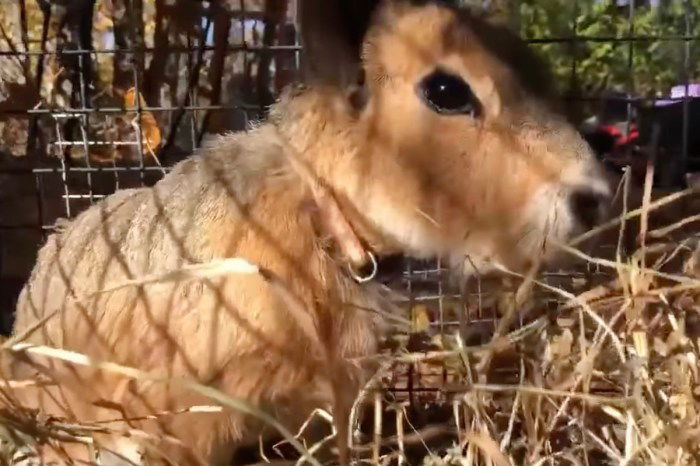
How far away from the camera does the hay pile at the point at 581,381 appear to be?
1.27 m

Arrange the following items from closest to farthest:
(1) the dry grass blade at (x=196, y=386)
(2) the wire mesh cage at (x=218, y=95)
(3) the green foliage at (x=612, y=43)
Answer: (1) the dry grass blade at (x=196, y=386), (2) the wire mesh cage at (x=218, y=95), (3) the green foliage at (x=612, y=43)

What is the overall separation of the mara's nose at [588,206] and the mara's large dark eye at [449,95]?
0.88 feet

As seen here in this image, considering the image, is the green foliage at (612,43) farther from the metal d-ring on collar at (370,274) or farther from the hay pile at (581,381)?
the hay pile at (581,381)

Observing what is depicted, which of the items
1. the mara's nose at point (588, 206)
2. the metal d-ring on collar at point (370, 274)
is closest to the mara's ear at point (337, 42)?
the metal d-ring on collar at point (370, 274)

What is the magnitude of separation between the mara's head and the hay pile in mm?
168

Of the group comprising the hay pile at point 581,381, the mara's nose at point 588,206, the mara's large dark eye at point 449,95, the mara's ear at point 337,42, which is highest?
the mara's ear at point 337,42

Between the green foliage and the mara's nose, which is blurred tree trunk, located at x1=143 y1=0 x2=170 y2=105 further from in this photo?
the mara's nose

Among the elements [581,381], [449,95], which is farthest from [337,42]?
[581,381]

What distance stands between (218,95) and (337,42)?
184 centimetres

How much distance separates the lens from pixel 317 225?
5.96 ft

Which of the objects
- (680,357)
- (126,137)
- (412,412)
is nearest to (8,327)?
(126,137)

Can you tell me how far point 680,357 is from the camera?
1.32m

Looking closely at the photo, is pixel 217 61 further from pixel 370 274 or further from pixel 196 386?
pixel 196 386

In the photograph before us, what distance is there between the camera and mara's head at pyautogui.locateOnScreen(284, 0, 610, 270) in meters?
1.65
